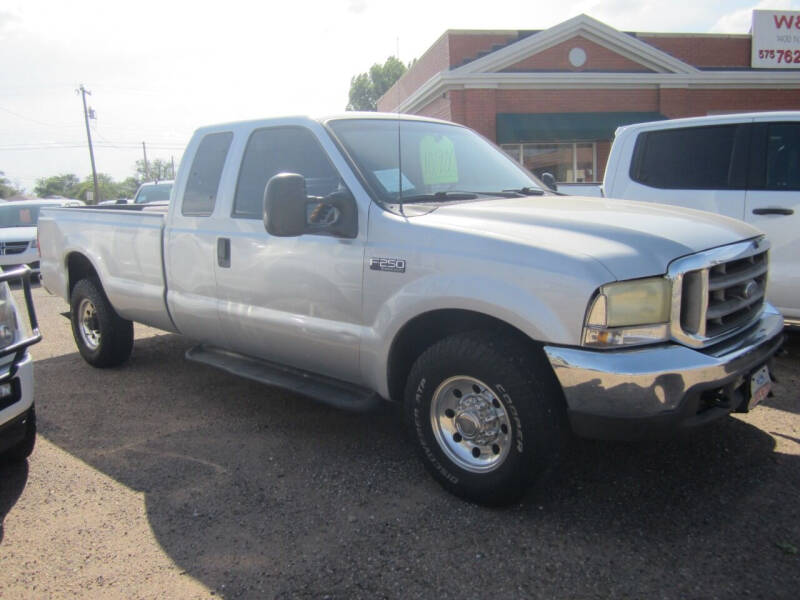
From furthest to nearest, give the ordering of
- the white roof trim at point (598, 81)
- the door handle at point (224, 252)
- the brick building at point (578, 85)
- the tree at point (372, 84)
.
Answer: the tree at point (372, 84) < the brick building at point (578, 85) < the white roof trim at point (598, 81) < the door handle at point (224, 252)

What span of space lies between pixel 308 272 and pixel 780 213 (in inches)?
148

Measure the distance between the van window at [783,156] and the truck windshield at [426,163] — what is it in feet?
7.15

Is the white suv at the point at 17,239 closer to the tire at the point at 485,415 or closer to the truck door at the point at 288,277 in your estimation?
the truck door at the point at 288,277

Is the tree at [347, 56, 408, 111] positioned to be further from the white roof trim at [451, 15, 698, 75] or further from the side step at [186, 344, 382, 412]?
the side step at [186, 344, 382, 412]

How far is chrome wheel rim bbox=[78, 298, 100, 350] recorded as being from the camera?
19.0ft

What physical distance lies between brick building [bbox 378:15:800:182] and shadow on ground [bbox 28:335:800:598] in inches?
521

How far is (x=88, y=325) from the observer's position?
589 centimetres

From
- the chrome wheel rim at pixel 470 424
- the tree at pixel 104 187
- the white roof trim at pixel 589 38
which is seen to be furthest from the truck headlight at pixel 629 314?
the tree at pixel 104 187

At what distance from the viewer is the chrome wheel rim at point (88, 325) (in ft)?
19.0

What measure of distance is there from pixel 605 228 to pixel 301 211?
145 cm

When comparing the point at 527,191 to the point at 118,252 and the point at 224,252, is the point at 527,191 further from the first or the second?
the point at 118,252

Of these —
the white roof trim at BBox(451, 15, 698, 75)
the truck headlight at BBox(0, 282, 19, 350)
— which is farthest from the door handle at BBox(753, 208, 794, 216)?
the white roof trim at BBox(451, 15, 698, 75)

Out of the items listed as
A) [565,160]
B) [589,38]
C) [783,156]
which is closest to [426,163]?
[783,156]

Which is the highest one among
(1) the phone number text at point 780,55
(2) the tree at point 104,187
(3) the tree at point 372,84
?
(3) the tree at point 372,84
